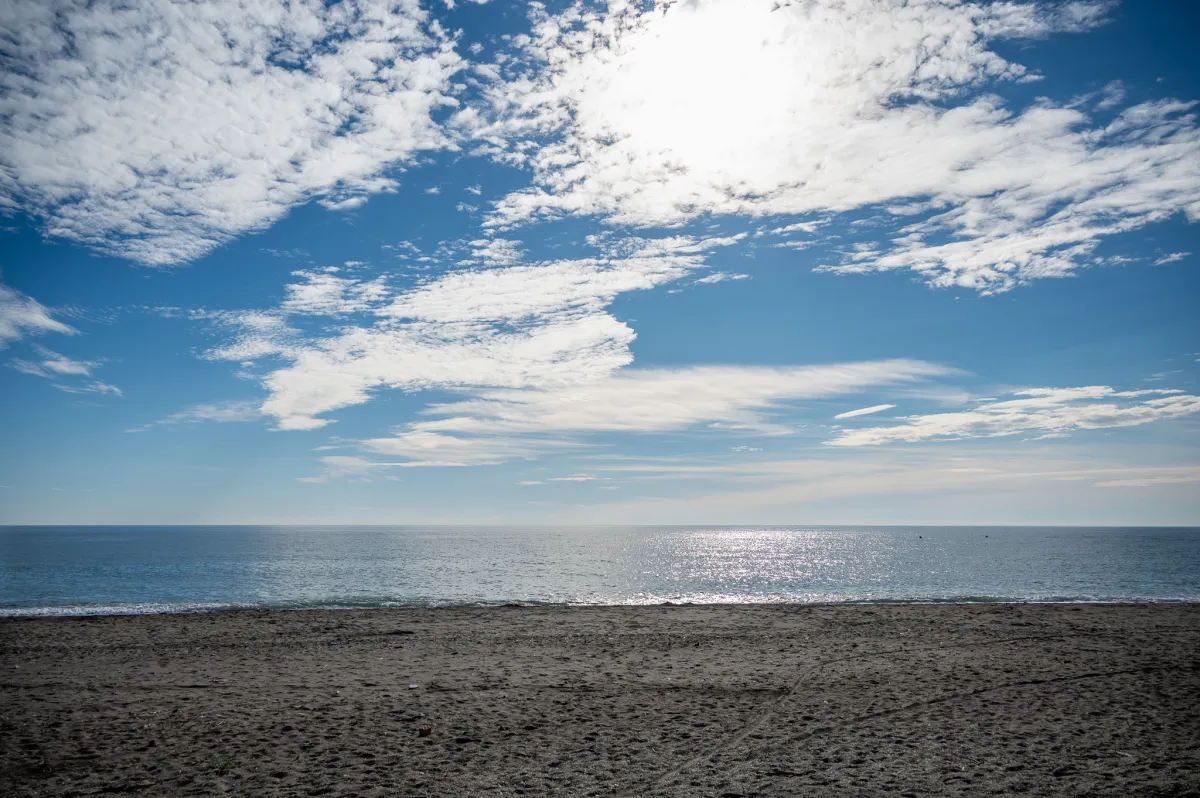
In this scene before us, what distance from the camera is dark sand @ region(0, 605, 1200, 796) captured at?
10398 mm

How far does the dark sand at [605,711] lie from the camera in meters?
10.4

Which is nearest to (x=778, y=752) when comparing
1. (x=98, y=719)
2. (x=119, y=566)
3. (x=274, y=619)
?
(x=98, y=719)

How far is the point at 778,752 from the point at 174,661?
1777cm

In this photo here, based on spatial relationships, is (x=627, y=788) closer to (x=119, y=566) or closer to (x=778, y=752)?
(x=778, y=752)

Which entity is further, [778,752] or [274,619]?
[274,619]

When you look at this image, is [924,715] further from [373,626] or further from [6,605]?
[6,605]

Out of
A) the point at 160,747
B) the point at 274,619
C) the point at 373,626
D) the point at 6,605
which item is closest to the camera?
the point at 160,747

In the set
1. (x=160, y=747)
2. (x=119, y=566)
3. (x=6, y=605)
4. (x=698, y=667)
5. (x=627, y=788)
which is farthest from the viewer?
(x=119, y=566)

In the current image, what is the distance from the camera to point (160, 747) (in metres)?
11.9

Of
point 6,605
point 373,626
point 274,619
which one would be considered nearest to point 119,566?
point 6,605

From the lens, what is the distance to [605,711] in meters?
14.2

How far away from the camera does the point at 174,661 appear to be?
19.8m

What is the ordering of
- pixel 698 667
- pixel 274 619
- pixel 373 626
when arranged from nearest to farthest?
pixel 698 667 < pixel 373 626 < pixel 274 619

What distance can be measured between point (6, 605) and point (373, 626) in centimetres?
2766
